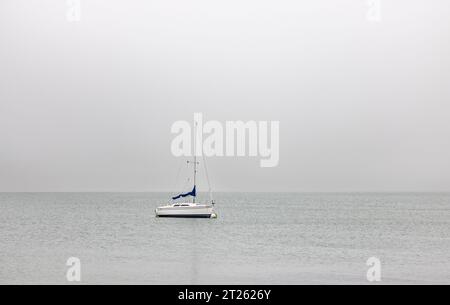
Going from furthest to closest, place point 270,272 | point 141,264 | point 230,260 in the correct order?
point 230,260
point 141,264
point 270,272

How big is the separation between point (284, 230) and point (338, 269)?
34.3 m

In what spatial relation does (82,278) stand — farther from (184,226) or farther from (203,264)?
(184,226)

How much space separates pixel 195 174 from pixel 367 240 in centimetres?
2982

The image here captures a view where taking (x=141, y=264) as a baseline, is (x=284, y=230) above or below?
above

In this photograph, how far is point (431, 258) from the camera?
4466cm

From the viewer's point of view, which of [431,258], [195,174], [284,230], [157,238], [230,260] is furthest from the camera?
[195,174]

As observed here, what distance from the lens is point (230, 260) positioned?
41.3 m

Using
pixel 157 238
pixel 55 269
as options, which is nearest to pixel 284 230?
pixel 157 238

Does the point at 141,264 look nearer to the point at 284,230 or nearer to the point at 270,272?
the point at 270,272

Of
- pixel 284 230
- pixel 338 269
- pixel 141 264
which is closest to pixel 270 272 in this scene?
pixel 338 269
